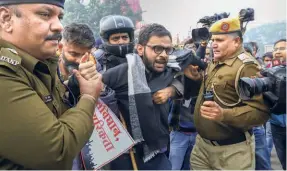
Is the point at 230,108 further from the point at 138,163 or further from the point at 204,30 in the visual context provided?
the point at 204,30

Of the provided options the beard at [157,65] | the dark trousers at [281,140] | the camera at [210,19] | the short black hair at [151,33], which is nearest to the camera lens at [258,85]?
the beard at [157,65]

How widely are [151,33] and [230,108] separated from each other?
36.2 inches

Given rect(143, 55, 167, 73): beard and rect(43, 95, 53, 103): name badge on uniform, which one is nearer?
rect(43, 95, 53, 103): name badge on uniform

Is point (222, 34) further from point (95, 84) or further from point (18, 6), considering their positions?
point (18, 6)

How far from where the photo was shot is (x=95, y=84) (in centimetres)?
145

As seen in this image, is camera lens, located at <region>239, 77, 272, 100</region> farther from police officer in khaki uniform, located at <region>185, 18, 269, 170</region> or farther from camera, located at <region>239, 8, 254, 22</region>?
camera, located at <region>239, 8, 254, 22</region>

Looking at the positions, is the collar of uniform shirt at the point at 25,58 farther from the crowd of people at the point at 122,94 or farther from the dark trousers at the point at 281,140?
the dark trousers at the point at 281,140

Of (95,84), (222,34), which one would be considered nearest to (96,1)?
(222,34)

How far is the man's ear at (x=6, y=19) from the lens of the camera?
1.25 meters

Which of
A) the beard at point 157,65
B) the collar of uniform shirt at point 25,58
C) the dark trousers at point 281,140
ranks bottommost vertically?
the dark trousers at point 281,140

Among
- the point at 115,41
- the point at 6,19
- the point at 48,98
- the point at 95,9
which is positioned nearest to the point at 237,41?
the point at 115,41

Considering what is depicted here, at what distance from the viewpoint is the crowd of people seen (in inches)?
45.0

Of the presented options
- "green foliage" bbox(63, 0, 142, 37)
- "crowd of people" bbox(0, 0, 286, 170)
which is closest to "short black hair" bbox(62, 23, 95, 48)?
"crowd of people" bbox(0, 0, 286, 170)

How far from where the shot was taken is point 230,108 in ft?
8.60
